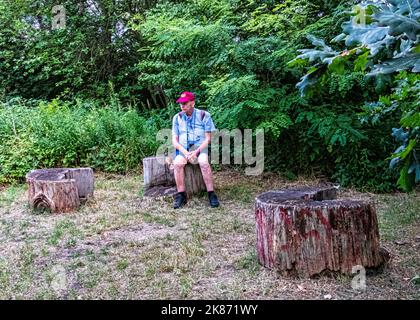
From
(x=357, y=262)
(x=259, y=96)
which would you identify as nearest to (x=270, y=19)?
(x=259, y=96)

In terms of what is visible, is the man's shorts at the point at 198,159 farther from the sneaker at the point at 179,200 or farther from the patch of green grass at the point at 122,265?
the patch of green grass at the point at 122,265

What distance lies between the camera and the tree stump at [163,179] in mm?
5148

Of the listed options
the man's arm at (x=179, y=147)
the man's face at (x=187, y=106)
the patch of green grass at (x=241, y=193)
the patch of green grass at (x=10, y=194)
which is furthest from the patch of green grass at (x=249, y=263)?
the patch of green grass at (x=10, y=194)

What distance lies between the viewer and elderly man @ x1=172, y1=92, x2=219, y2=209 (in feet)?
16.0

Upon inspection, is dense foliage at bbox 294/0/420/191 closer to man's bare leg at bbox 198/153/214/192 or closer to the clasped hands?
man's bare leg at bbox 198/153/214/192

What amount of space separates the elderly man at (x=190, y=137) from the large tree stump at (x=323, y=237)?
2195 mm

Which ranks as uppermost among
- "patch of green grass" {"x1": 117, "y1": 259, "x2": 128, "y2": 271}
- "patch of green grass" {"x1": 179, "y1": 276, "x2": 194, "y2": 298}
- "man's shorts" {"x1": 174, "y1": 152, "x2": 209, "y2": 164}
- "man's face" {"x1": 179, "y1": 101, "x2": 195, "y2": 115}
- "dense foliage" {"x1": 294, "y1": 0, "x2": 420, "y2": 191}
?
"dense foliage" {"x1": 294, "y1": 0, "x2": 420, "y2": 191}

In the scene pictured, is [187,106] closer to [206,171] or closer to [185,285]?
[206,171]

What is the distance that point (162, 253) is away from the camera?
3.22m

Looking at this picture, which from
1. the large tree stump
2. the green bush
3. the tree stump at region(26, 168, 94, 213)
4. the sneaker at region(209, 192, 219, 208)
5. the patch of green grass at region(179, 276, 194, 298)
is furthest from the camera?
the green bush

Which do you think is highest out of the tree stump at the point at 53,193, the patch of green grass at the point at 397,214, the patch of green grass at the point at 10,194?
the tree stump at the point at 53,193

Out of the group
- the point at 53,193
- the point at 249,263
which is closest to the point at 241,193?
the point at 53,193

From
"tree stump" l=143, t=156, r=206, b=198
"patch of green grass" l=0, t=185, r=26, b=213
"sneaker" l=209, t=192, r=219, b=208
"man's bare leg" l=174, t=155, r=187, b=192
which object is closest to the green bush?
"patch of green grass" l=0, t=185, r=26, b=213
